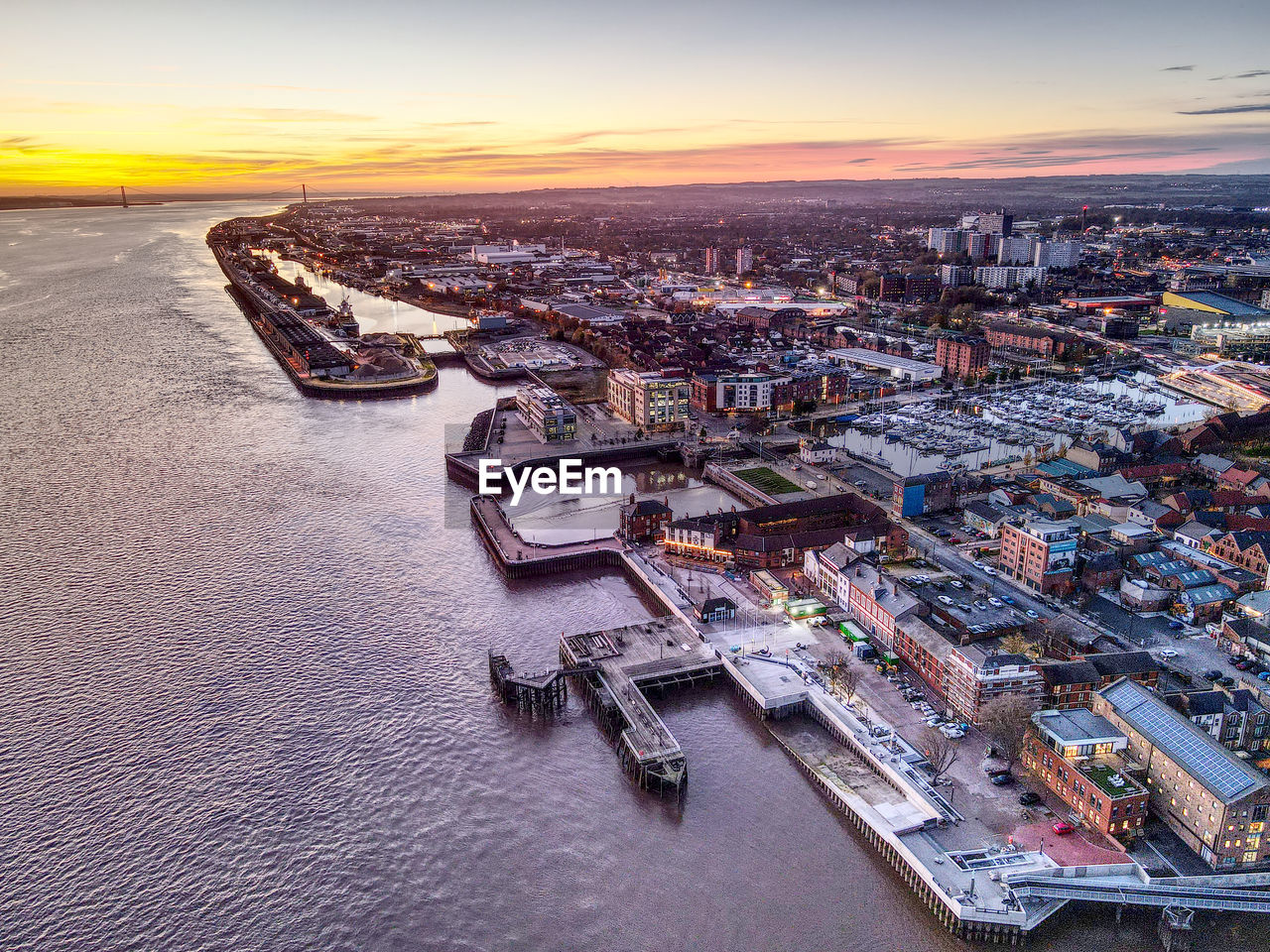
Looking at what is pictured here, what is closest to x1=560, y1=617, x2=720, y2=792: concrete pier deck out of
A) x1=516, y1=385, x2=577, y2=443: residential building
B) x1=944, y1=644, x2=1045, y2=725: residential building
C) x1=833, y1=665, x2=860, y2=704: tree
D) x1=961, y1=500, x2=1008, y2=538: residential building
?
x1=833, y1=665, x2=860, y2=704: tree

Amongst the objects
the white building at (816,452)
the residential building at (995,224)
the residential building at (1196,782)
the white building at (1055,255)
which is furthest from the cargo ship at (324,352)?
the residential building at (995,224)

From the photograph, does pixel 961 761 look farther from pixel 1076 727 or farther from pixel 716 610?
pixel 716 610

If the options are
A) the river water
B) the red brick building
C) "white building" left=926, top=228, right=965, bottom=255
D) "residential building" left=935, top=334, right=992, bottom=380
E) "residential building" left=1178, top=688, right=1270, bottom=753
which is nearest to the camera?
the river water

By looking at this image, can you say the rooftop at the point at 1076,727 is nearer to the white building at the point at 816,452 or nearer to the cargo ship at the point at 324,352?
the white building at the point at 816,452

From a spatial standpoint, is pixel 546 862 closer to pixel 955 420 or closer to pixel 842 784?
pixel 842 784

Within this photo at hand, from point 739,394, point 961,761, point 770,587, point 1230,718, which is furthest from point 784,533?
point 739,394

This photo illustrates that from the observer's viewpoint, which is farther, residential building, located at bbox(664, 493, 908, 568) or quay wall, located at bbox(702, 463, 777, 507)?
quay wall, located at bbox(702, 463, 777, 507)

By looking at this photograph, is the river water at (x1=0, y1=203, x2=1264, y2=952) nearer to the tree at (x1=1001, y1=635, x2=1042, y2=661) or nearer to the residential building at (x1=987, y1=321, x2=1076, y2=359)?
the tree at (x1=1001, y1=635, x2=1042, y2=661)
